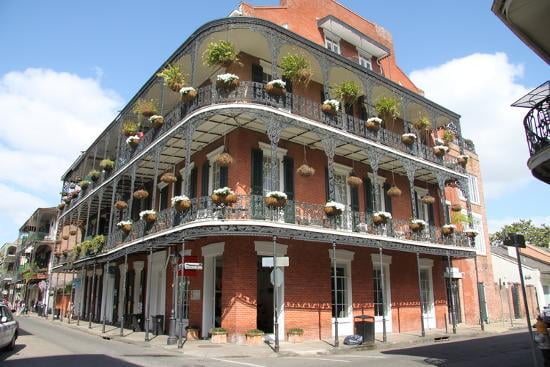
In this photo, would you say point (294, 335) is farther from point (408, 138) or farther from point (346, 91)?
point (408, 138)

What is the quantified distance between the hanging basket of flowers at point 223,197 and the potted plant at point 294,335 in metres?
4.79

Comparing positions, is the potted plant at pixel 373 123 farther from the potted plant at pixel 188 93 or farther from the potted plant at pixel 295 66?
the potted plant at pixel 188 93

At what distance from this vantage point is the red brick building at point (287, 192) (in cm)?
1448

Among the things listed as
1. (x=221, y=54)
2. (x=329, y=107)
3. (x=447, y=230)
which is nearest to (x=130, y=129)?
(x=221, y=54)

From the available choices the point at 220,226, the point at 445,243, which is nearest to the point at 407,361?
the point at 220,226

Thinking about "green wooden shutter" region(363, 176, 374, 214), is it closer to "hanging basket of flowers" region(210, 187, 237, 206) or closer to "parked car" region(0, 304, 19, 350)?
"hanging basket of flowers" region(210, 187, 237, 206)

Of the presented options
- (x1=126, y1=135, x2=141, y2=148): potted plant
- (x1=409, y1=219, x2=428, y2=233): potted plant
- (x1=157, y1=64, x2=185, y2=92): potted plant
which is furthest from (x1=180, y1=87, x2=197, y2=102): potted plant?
(x1=409, y1=219, x2=428, y2=233): potted plant

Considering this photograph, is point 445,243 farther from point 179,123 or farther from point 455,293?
point 179,123

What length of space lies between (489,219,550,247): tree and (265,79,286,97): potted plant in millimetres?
46328

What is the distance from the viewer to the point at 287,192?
53.1 ft

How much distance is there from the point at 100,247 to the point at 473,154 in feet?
72.0

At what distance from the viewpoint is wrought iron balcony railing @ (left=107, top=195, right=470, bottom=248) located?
550 inches

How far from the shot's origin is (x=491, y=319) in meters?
24.8

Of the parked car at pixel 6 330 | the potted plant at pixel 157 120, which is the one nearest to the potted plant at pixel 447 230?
the potted plant at pixel 157 120
